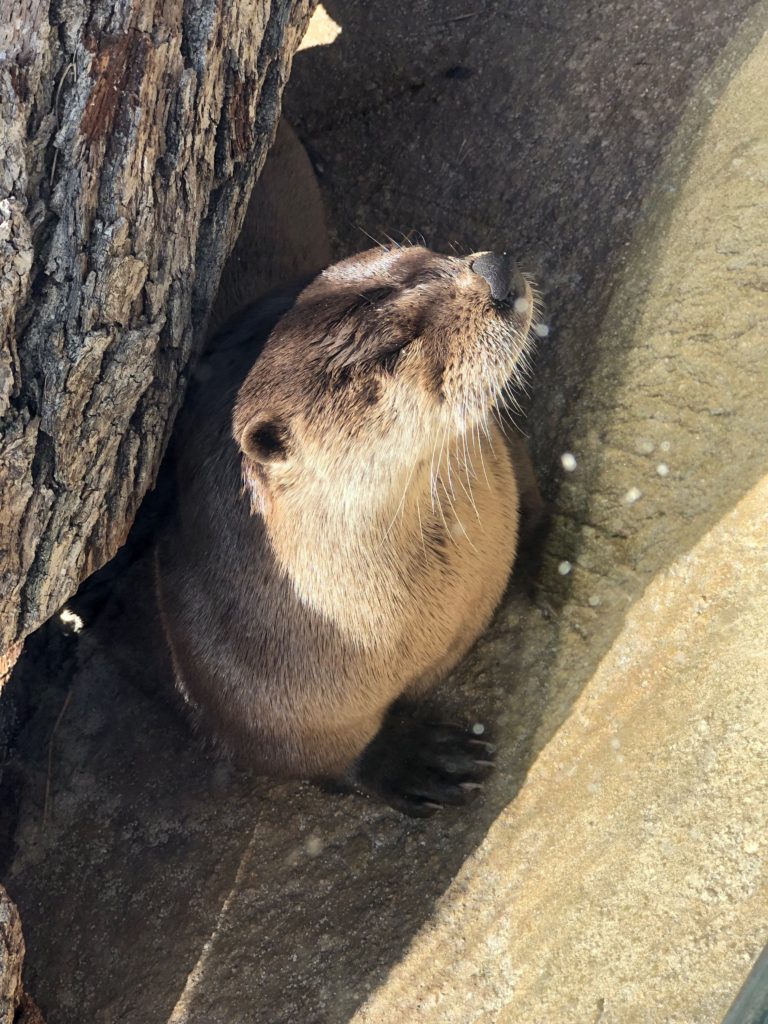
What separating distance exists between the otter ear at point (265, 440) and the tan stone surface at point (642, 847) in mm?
1101

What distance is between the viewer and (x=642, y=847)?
7.13 feet

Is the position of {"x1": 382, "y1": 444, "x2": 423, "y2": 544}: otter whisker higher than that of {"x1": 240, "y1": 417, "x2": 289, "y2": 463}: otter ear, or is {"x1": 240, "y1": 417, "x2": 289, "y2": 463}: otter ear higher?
{"x1": 240, "y1": 417, "x2": 289, "y2": 463}: otter ear

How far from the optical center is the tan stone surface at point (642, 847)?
1945 mm

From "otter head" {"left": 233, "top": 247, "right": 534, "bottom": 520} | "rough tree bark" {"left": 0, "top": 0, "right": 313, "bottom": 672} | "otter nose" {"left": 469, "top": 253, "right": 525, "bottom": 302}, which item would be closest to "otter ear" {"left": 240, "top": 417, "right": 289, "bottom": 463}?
"otter head" {"left": 233, "top": 247, "right": 534, "bottom": 520}

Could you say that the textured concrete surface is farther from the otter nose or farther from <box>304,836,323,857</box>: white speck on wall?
the otter nose

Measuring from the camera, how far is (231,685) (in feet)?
9.04

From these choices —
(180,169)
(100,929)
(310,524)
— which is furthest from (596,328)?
(100,929)

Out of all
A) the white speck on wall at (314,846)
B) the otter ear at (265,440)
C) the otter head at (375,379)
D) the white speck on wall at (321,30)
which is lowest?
the white speck on wall at (314,846)

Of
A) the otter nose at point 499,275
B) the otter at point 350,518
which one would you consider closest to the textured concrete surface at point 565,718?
the otter at point 350,518

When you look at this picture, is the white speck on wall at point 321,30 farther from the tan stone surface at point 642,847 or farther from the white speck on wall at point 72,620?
the tan stone surface at point 642,847

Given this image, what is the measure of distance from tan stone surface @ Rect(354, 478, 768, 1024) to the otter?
1.20 feet

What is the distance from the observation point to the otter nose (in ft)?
7.72

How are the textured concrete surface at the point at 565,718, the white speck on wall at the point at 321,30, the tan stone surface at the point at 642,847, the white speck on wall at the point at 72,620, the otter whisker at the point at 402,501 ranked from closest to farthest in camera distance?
the tan stone surface at the point at 642,847 < the textured concrete surface at the point at 565,718 < the otter whisker at the point at 402,501 < the white speck on wall at the point at 72,620 < the white speck on wall at the point at 321,30

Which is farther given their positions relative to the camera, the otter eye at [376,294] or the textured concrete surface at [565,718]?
the otter eye at [376,294]
